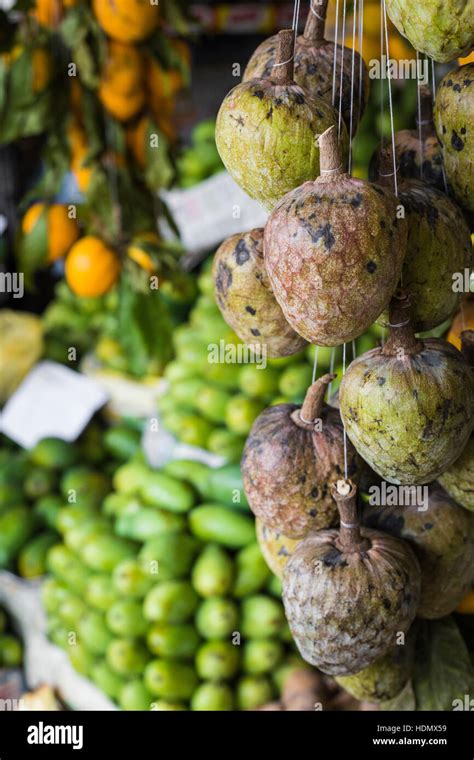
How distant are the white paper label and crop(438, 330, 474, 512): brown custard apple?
5.60 ft

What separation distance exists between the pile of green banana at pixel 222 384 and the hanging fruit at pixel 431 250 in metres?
1.09

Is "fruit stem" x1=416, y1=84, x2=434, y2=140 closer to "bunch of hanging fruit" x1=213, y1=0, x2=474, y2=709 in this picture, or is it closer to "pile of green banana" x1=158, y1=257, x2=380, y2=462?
"bunch of hanging fruit" x1=213, y1=0, x2=474, y2=709

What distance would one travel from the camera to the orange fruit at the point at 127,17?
2035 millimetres

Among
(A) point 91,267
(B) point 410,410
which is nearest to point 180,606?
(A) point 91,267

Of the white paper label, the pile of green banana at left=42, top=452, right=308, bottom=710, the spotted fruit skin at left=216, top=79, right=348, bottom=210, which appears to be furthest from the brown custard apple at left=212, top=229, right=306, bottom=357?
the white paper label

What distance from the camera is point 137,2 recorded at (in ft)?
→ 6.64

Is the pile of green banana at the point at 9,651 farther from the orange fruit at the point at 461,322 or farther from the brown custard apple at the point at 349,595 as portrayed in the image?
the orange fruit at the point at 461,322

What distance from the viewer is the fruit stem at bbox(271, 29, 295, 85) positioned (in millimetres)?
836

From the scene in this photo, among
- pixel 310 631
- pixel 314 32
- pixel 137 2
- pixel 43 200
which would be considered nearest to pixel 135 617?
pixel 310 631

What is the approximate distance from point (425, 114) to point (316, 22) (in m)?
0.20

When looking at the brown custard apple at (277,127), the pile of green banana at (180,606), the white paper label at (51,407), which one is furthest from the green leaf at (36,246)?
the brown custard apple at (277,127)

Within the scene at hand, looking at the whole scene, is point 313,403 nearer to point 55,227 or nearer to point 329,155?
point 329,155

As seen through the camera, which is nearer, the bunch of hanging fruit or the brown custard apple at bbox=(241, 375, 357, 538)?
the bunch of hanging fruit

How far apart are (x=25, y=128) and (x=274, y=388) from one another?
1017mm
